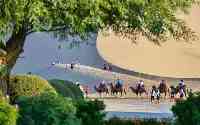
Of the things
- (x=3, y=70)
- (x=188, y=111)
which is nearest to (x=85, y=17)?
(x=3, y=70)

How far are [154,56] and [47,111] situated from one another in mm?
50011

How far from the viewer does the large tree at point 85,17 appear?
46.7 feet

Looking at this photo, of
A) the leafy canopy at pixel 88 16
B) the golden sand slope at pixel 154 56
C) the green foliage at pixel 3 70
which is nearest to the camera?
the leafy canopy at pixel 88 16

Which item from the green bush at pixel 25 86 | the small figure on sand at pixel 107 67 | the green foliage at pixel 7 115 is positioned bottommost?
the small figure on sand at pixel 107 67

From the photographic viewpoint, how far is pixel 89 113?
39.0ft

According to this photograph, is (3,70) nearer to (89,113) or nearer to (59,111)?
(89,113)

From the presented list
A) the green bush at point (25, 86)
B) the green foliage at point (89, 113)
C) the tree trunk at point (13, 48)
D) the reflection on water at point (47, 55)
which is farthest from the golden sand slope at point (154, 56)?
the green foliage at point (89, 113)

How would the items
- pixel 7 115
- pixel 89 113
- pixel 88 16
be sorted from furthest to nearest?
pixel 88 16
pixel 89 113
pixel 7 115

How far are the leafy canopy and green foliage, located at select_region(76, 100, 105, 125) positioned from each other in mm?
2759

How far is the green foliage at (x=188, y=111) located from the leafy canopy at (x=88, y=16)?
370cm

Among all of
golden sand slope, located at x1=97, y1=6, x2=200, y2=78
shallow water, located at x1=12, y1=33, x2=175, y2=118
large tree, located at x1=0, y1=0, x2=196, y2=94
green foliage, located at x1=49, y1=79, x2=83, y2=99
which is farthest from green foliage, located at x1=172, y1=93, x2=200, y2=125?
shallow water, located at x1=12, y1=33, x2=175, y2=118

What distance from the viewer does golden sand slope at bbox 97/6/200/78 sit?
Answer: 59.0 m

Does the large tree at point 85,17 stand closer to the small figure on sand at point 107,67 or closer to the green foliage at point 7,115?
the green foliage at point 7,115

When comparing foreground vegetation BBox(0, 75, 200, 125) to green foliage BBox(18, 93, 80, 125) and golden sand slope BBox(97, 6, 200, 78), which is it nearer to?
green foliage BBox(18, 93, 80, 125)
